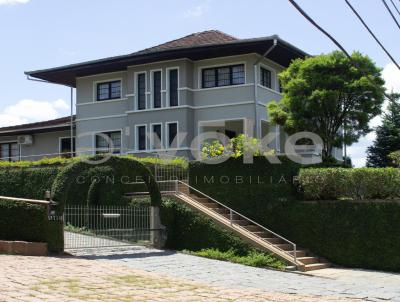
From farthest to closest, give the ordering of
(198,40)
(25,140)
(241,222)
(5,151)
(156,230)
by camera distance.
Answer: (5,151)
(25,140)
(198,40)
(241,222)
(156,230)

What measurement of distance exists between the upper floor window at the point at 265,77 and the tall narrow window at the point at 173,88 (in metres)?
4.05

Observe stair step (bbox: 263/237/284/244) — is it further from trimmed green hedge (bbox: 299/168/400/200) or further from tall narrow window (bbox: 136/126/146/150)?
tall narrow window (bbox: 136/126/146/150)

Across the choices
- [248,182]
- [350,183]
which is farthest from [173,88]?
[350,183]

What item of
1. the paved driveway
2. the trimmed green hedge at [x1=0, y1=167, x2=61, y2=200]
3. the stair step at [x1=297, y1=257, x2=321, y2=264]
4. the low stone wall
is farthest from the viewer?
the trimmed green hedge at [x1=0, y1=167, x2=61, y2=200]

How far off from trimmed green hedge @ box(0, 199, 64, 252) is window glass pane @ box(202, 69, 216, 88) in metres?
13.5

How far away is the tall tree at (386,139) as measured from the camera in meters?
34.9

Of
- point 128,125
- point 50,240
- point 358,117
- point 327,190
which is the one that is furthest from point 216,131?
point 50,240

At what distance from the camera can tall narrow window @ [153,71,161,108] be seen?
27.4 metres

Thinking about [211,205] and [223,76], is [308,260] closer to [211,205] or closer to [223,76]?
[211,205]

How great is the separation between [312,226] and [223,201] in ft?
10.9

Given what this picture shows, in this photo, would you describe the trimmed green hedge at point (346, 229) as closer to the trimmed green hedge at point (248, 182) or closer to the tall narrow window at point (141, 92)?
the trimmed green hedge at point (248, 182)

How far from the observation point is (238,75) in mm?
26281

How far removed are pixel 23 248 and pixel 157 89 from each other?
14309 millimetres

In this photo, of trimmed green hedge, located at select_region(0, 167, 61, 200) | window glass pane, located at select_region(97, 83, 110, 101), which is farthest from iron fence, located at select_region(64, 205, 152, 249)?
window glass pane, located at select_region(97, 83, 110, 101)
